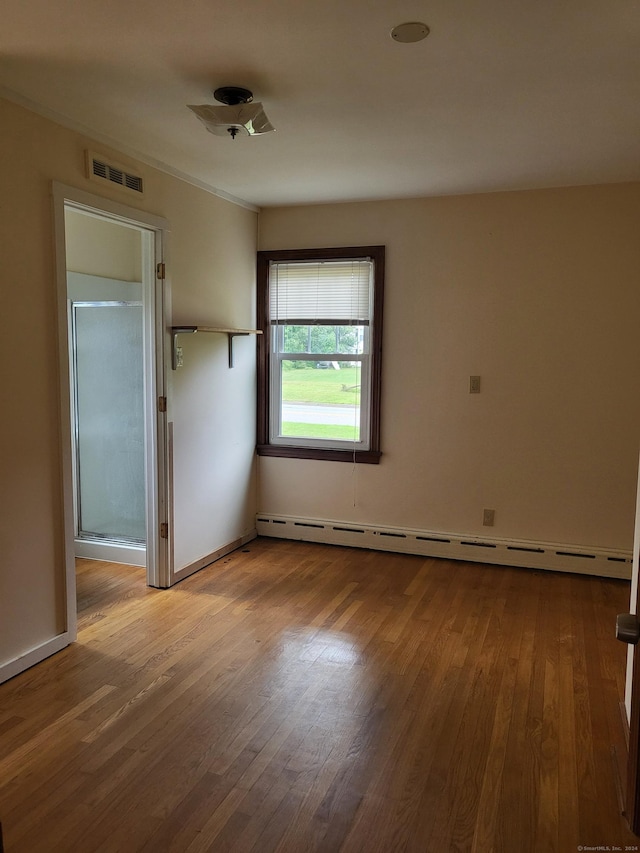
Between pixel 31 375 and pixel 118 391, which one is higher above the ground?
pixel 31 375

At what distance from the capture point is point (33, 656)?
2.78m

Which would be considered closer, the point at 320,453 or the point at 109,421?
the point at 109,421

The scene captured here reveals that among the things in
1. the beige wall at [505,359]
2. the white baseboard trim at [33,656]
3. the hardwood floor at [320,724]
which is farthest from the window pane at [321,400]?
the white baseboard trim at [33,656]

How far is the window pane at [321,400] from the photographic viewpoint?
4602 millimetres

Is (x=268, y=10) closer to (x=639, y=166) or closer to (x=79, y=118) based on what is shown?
(x=79, y=118)

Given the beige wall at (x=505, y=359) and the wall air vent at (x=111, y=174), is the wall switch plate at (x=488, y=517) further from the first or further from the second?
the wall air vent at (x=111, y=174)

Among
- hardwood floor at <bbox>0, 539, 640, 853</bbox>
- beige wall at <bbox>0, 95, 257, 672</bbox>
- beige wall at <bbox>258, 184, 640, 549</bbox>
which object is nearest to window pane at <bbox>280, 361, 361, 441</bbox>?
beige wall at <bbox>258, 184, 640, 549</bbox>

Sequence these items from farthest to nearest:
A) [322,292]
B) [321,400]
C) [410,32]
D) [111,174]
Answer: [321,400], [322,292], [111,174], [410,32]

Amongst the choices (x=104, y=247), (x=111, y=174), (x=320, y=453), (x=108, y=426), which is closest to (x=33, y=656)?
(x=108, y=426)

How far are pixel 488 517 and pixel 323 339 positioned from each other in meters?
1.75

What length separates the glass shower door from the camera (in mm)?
4078

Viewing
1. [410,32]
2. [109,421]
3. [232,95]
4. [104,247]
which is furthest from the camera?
[109,421]

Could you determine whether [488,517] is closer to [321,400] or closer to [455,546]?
[455,546]

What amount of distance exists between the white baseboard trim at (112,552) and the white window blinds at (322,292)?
1951 mm
